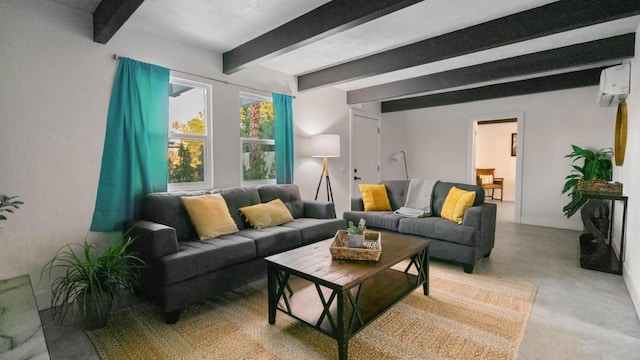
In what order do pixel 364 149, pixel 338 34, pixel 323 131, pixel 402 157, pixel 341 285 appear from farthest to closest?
pixel 402 157, pixel 364 149, pixel 323 131, pixel 338 34, pixel 341 285

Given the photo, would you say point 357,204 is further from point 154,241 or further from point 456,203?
point 154,241

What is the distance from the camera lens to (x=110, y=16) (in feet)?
7.64

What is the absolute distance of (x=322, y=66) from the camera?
159 inches

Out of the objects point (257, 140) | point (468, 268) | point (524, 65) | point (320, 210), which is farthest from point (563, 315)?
point (257, 140)

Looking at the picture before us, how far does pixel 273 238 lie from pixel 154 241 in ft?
3.32

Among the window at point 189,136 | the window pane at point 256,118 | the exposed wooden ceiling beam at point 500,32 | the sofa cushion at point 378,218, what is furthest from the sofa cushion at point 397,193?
the window at point 189,136

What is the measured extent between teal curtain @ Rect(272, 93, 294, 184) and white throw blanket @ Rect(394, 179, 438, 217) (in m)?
1.58

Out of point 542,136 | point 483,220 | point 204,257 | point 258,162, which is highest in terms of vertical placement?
point 542,136

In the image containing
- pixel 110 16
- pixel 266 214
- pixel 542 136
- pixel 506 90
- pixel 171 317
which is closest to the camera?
pixel 171 317

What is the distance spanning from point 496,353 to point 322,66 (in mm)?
3500

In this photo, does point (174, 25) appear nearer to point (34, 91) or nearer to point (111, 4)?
point (111, 4)

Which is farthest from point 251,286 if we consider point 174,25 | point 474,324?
point 174,25

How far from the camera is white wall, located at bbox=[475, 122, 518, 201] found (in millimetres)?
8516

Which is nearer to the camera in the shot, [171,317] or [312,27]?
[171,317]
